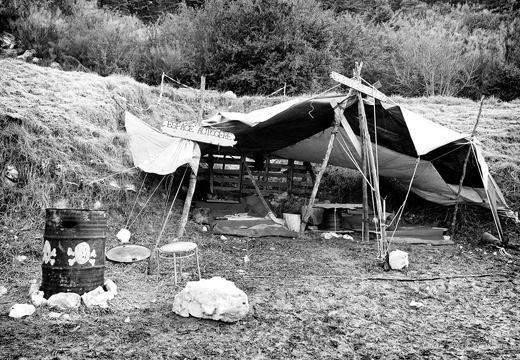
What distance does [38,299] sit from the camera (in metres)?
4.27

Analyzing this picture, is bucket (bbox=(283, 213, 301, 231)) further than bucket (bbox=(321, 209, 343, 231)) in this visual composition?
No

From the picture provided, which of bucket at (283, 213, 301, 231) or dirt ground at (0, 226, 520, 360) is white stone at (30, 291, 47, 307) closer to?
dirt ground at (0, 226, 520, 360)

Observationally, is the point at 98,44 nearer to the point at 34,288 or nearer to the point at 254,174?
the point at 254,174

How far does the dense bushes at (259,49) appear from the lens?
12.3m

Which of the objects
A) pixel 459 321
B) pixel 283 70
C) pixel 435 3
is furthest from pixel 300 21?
pixel 435 3

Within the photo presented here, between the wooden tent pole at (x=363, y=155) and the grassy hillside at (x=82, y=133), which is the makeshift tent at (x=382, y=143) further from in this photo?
the grassy hillside at (x=82, y=133)

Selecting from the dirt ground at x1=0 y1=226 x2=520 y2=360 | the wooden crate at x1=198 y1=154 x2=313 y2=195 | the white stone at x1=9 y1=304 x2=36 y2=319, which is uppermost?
the wooden crate at x1=198 y1=154 x2=313 y2=195

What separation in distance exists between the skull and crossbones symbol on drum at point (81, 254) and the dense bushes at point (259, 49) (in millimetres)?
8363

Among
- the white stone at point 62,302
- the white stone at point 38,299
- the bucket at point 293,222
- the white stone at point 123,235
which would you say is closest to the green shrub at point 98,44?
the white stone at point 123,235

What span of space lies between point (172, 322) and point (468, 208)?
21.9ft

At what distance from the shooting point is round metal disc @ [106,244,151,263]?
5922 millimetres

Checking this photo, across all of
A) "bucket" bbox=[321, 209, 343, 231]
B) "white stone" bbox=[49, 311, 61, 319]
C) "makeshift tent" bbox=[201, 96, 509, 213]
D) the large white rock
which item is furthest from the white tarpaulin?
"white stone" bbox=[49, 311, 61, 319]

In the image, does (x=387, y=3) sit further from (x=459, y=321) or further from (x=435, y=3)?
(x=459, y=321)

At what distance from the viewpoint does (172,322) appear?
13.4 ft
